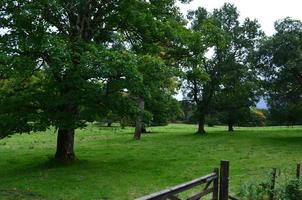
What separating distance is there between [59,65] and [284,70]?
24346 mm

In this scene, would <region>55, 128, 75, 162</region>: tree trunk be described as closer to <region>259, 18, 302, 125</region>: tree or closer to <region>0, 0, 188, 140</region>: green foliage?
<region>0, 0, 188, 140</region>: green foliage

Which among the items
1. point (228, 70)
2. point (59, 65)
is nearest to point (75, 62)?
point (59, 65)

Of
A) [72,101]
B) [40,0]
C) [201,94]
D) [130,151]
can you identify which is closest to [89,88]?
[72,101]

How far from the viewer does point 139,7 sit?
23.2 metres

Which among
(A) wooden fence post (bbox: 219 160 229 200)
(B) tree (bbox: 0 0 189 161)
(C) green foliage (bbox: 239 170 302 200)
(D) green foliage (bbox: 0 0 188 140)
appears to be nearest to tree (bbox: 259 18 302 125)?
(D) green foliage (bbox: 0 0 188 140)

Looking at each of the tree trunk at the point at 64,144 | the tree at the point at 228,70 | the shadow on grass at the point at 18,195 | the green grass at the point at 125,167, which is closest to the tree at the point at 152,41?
the green grass at the point at 125,167

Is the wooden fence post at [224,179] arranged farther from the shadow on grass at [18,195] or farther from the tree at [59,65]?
the tree at [59,65]

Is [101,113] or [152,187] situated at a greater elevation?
[101,113]

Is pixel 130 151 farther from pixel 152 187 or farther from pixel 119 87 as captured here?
pixel 152 187

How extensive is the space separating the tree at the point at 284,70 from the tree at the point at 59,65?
18.2m

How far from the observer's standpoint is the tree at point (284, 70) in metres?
37.5

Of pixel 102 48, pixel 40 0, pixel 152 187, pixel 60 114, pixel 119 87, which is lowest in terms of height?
pixel 152 187

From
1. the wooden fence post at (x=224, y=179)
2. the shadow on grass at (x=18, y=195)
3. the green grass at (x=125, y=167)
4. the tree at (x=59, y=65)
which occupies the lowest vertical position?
the shadow on grass at (x=18, y=195)

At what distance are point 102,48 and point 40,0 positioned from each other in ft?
10.8
